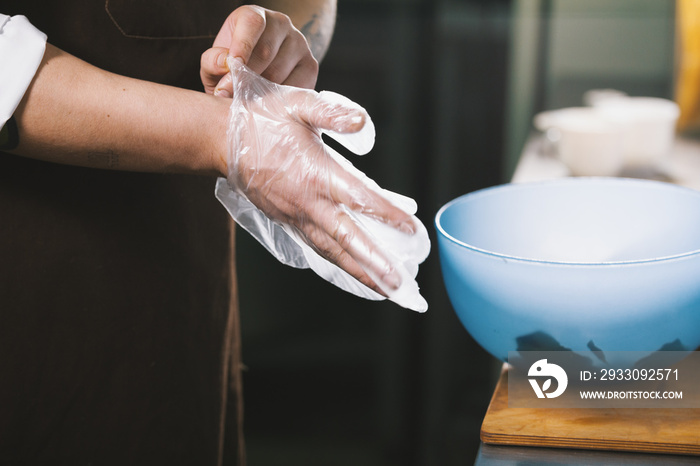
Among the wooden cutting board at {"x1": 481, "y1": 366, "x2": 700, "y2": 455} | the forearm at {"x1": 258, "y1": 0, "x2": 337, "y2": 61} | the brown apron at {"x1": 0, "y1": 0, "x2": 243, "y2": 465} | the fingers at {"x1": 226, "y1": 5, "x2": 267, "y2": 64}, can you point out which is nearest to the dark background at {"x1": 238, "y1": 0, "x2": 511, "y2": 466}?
the forearm at {"x1": 258, "y1": 0, "x2": 337, "y2": 61}

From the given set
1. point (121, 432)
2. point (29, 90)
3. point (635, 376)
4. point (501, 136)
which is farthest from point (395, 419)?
point (29, 90)

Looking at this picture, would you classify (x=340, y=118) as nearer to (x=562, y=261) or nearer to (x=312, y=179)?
(x=312, y=179)

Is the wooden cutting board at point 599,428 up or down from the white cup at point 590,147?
down

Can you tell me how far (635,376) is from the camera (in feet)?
2.19

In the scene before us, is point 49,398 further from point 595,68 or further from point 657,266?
point 595,68

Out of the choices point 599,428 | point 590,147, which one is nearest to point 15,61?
point 599,428

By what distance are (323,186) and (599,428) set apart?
340 millimetres

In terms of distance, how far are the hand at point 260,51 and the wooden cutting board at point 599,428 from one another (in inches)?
17.5

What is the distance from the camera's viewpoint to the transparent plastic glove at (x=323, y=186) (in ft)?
2.03

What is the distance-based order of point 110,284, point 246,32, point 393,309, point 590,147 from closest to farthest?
1. point 246,32
2. point 110,284
3. point 590,147
4. point 393,309

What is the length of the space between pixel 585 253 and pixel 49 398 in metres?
0.68

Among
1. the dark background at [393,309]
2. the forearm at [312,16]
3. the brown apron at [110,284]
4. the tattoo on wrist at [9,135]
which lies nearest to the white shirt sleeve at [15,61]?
the tattoo on wrist at [9,135]

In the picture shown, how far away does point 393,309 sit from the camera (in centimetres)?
231

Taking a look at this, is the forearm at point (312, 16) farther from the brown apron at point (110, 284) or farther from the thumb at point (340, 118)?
the thumb at point (340, 118)
